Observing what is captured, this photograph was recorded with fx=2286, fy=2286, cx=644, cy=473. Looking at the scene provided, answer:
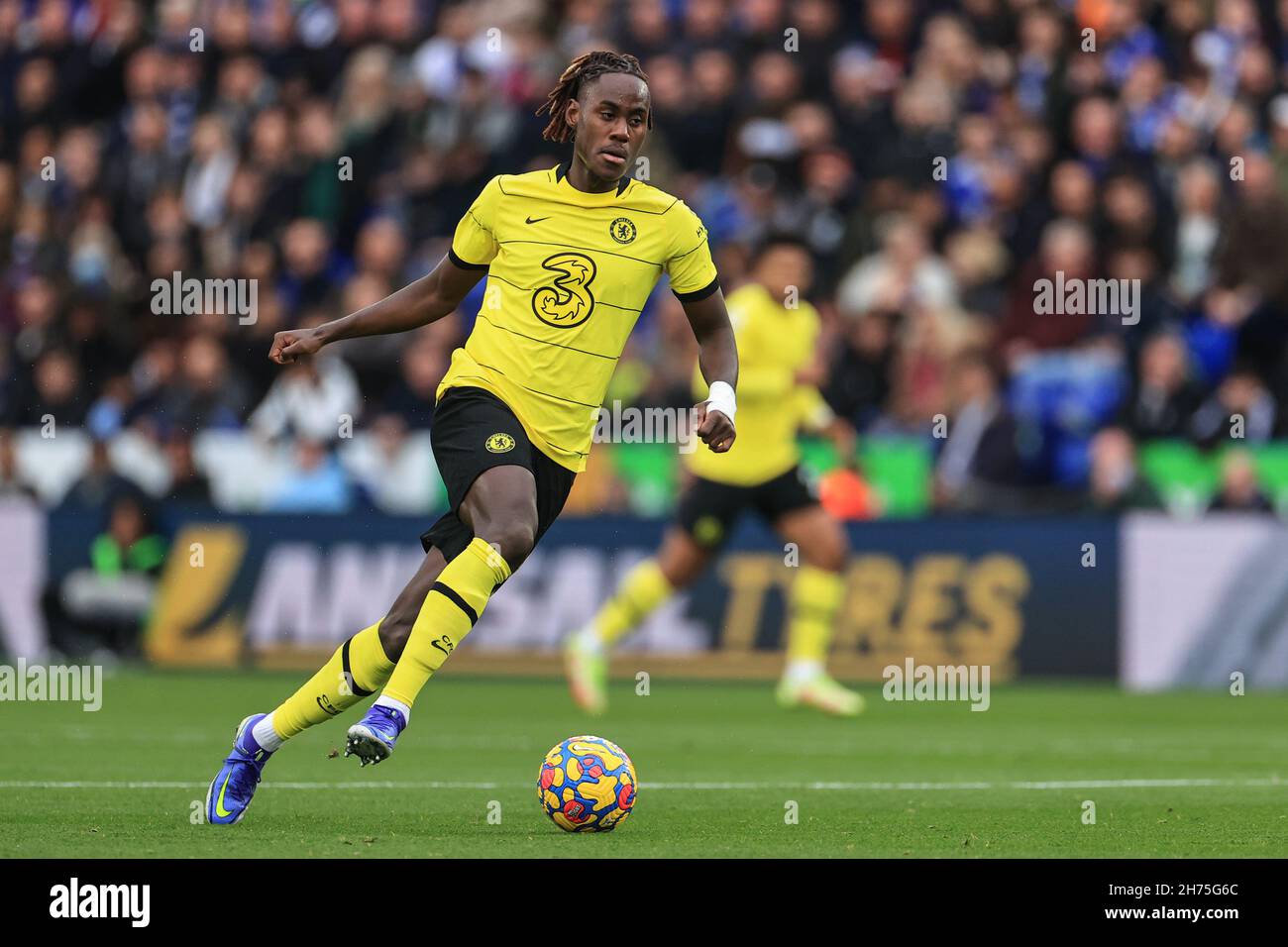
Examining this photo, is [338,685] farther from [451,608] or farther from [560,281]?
[560,281]

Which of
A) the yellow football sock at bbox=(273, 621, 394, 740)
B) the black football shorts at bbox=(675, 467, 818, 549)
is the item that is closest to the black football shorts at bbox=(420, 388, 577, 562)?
the yellow football sock at bbox=(273, 621, 394, 740)

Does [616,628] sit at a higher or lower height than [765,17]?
lower

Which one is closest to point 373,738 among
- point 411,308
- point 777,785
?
point 411,308

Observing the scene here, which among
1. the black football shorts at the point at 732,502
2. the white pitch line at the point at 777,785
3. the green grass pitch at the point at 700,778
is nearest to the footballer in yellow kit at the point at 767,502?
the black football shorts at the point at 732,502

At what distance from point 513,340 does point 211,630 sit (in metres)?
10.1

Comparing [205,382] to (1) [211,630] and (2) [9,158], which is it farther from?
(2) [9,158]

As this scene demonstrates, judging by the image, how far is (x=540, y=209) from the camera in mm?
8438

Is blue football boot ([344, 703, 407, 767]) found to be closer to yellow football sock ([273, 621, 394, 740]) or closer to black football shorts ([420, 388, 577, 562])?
yellow football sock ([273, 621, 394, 740])

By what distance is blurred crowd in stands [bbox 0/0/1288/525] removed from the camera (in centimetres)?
1772

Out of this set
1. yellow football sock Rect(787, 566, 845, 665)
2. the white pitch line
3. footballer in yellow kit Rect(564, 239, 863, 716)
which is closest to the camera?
the white pitch line

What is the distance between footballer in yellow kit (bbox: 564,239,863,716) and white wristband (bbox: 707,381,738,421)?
5.97m

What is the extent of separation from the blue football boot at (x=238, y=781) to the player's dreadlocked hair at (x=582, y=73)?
2419mm

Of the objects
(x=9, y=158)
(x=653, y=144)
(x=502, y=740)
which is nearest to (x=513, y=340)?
(x=502, y=740)

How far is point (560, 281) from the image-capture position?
8398 mm
